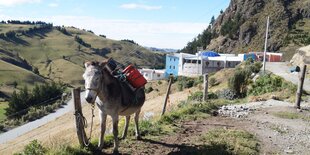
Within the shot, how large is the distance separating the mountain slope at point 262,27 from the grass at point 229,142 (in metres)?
88.7

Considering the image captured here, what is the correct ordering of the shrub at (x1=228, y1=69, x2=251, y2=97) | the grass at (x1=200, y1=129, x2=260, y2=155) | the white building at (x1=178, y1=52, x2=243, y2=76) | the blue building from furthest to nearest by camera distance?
the blue building, the white building at (x1=178, y1=52, x2=243, y2=76), the shrub at (x1=228, y1=69, x2=251, y2=97), the grass at (x1=200, y1=129, x2=260, y2=155)

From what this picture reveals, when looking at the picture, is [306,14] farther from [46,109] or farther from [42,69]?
[42,69]

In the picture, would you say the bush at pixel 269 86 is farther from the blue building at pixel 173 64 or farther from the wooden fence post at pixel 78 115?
the blue building at pixel 173 64

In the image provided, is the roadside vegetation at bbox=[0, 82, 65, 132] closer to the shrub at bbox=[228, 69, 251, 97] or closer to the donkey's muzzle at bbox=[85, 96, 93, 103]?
the shrub at bbox=[228, 69, 251, 97]

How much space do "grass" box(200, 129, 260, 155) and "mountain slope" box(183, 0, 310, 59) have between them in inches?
3492

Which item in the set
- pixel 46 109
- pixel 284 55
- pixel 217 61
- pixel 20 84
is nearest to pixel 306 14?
pixel 284 55

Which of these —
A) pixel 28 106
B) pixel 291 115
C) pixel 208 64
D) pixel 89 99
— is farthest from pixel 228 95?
pixel 28 106

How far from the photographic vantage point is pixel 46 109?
8325cm

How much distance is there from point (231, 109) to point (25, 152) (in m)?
11.4


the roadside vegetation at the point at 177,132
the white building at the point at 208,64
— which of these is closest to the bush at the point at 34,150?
the roadside vegetation at the point at 177,132

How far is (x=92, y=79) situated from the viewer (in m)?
8.23

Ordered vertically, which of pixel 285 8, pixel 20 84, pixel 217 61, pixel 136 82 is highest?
pixel 285 8

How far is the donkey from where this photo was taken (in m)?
8.24

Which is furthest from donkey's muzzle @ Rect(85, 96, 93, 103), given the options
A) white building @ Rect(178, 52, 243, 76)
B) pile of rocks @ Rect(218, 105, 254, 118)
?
white building @ Rect(178, 52, 243, 76)
